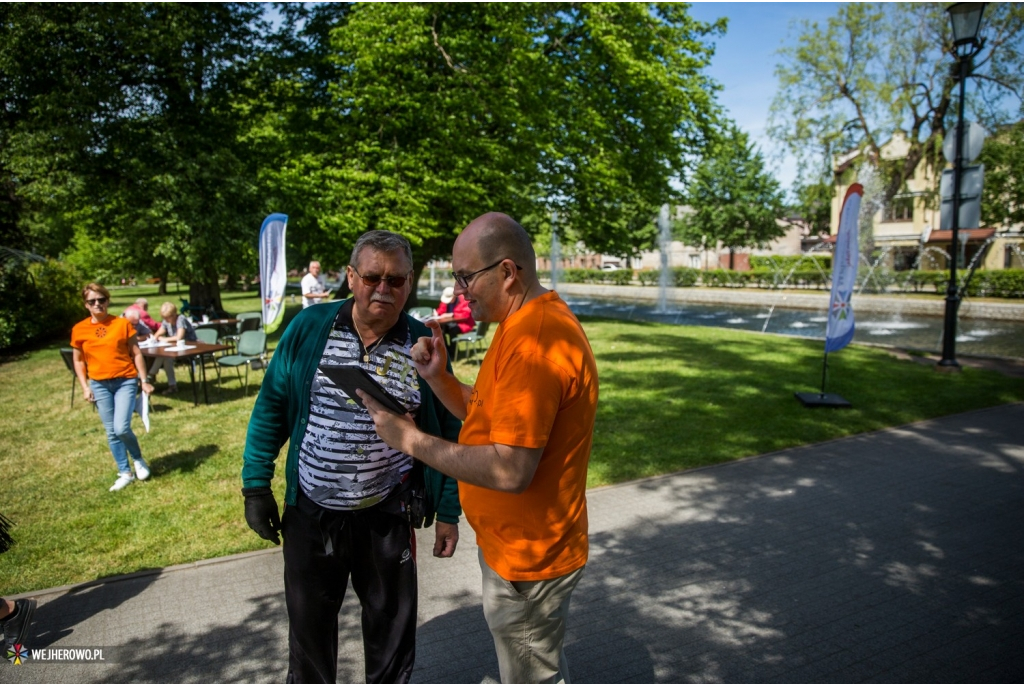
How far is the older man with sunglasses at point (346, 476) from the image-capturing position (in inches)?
102

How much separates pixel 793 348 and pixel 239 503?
43.0 feet

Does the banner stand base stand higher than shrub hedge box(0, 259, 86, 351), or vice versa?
shrub hedge box(0, 259, 86, 351)

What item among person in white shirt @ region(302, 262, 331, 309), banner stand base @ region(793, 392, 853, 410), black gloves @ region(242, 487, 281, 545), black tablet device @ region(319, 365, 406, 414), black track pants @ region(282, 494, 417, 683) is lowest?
banner stand base @ region(793, 392, 853, 410)

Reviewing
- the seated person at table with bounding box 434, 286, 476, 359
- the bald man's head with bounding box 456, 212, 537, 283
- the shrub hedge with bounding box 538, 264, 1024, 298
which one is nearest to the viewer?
the bald man's head with bounding box 456, 212, 537, 283

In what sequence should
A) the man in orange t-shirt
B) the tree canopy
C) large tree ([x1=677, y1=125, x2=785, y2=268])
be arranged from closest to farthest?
the man in orange t-shirt → the tree canopy → large tree ([x1=677, y1=125, x2=785, y2=268])

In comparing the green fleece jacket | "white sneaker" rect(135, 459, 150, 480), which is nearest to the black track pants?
the green fleece jacket

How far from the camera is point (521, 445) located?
1.87m

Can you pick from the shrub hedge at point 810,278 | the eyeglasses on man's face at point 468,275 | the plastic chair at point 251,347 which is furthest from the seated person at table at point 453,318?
the shrub hedge at point 810,278

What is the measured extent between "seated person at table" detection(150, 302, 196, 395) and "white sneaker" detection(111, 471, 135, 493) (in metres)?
4.58

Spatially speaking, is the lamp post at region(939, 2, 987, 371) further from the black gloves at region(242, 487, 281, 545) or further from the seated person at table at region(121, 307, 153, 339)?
the seated person at table at region(121, 307, 153, 339)

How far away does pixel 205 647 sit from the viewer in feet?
11.6

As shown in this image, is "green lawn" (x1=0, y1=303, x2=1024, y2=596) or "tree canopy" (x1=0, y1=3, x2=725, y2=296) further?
"tree canopy" (x1=0, y1=3, x2=725, y2=296)

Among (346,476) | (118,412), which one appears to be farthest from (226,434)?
(346,476)

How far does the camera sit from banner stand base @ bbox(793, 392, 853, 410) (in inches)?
354
